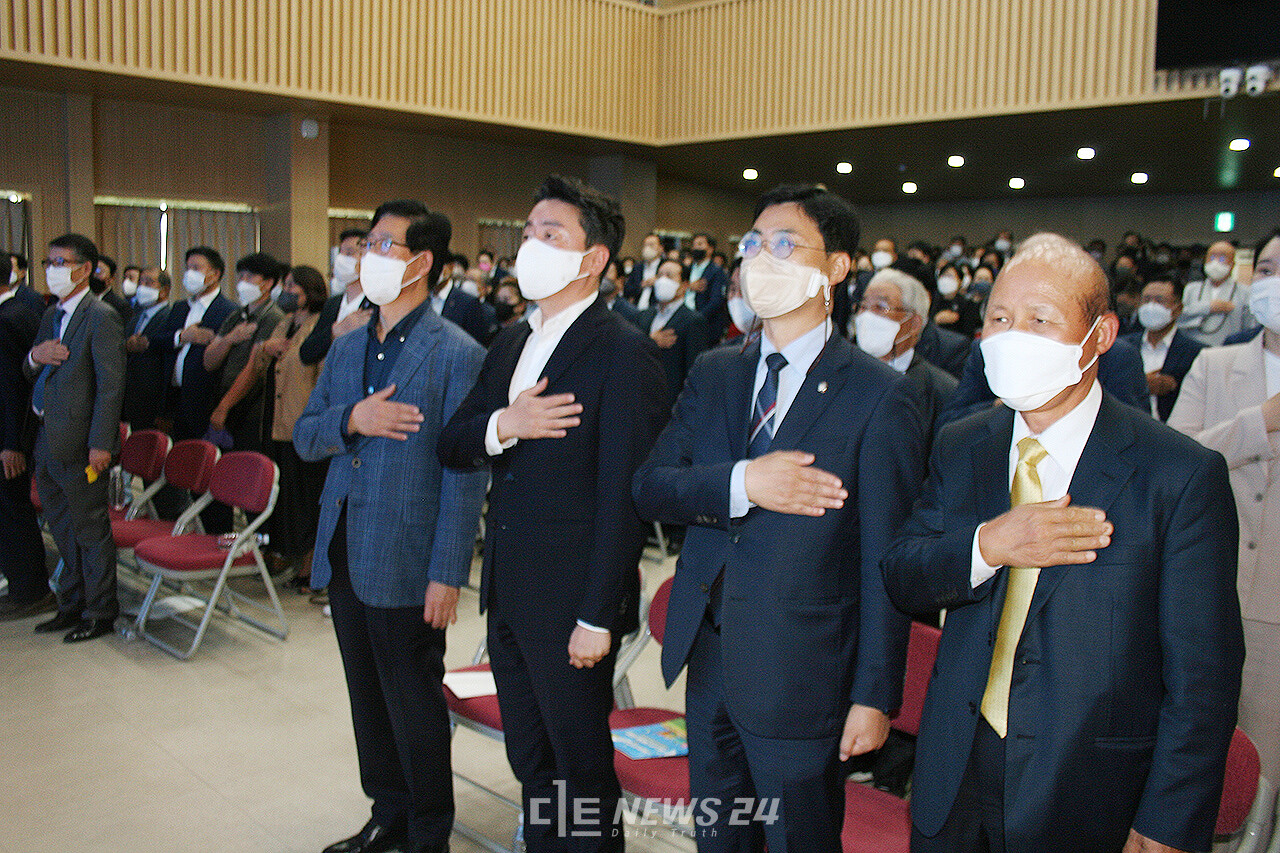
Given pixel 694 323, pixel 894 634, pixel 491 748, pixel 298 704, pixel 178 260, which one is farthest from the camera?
pixel 178 260

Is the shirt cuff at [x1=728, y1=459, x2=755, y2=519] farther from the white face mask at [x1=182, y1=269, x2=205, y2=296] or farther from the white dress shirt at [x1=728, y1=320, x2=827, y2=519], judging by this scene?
the white face mask at [x1=182, y1=269, x2=205, y2=296]

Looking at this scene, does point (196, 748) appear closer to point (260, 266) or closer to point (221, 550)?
point (221, 550)

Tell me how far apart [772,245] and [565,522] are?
0.79 metres

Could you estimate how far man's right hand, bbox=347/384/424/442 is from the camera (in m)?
2.69

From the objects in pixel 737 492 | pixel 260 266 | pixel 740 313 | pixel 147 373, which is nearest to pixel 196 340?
pixel 260 266

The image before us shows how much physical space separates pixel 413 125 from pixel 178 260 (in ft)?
10.8

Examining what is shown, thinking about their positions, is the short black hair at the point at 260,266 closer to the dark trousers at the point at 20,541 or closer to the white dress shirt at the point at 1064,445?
the dark trousers at the point at 20,541

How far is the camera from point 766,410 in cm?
205

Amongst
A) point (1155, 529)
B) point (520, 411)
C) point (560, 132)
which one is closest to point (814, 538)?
point (1155, 529)

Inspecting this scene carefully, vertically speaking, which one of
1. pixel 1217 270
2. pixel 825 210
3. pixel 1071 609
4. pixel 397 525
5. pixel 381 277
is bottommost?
pixel 397 525

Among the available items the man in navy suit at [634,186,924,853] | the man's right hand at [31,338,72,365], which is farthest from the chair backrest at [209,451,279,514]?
the man in navy suit at [634,186,924,853]

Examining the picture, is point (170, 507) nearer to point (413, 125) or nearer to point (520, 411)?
point (520, 411)

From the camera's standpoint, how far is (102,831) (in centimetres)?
310

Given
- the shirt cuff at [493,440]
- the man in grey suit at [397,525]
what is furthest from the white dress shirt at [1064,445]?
the man in grey suit at [397,525]
